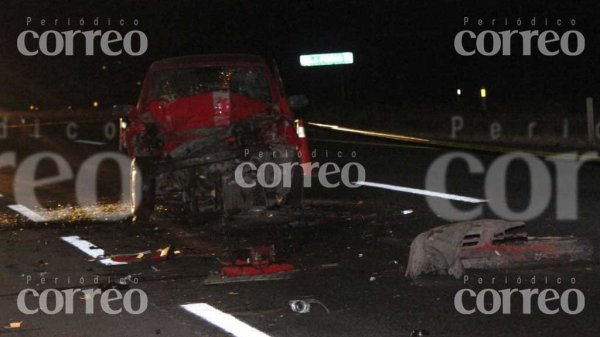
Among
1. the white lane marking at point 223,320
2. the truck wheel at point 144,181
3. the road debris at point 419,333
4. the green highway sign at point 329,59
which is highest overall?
the green highway sign at point 329,59

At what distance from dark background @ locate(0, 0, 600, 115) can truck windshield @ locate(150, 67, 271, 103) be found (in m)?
19.7

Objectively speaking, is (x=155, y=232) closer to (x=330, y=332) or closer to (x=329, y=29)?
(x=330, y=332)

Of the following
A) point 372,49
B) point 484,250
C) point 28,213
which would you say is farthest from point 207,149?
point 372,49

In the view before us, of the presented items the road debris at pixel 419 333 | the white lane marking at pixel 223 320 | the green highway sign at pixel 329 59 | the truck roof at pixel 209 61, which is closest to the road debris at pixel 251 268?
the white lane marking at pixel 223 320

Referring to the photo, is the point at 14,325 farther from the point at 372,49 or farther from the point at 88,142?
the point at 372,49

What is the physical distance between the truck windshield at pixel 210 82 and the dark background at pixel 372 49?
1975 centimetres

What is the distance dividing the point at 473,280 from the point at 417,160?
1063 centimetres

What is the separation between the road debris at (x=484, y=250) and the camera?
7.92 m

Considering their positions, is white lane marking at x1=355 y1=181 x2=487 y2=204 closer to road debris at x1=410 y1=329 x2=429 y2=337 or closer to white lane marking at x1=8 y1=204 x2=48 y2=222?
white lane marking at x1=8 y1=204 x2=48 y2=222

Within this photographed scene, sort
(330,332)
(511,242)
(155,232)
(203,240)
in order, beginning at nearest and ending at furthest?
(330,332) → (511,242) → (203,240) → (155,232)

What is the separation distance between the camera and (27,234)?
11.3 meters

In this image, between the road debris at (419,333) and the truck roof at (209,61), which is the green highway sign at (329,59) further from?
the road debris at (419,333)

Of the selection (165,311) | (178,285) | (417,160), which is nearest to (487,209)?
(178,285)

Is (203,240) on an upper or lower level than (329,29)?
lower
